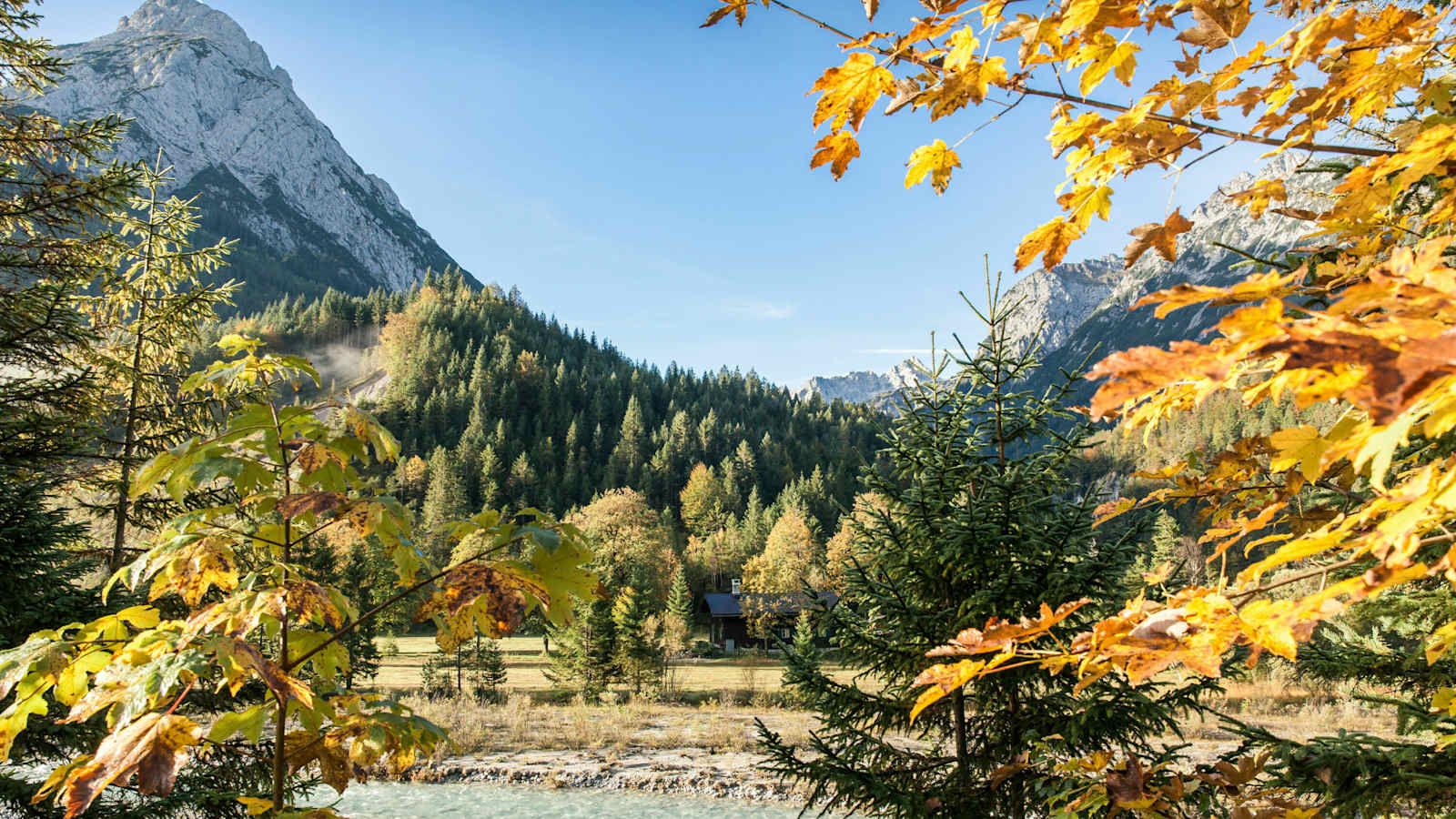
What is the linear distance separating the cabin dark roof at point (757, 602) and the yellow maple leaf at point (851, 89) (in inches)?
1192

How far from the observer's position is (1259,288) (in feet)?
2.59

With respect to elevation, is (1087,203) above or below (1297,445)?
above

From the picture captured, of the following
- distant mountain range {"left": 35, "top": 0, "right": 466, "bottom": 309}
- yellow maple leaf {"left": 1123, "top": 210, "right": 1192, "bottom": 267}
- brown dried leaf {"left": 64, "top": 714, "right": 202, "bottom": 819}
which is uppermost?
distant mountain range {"left": 35, "top": 0, "right": 466, "bottom": 309}

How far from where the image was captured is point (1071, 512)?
4.35m

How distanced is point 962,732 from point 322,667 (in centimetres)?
377

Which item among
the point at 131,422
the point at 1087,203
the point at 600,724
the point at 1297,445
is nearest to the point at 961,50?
the point at 1087,203

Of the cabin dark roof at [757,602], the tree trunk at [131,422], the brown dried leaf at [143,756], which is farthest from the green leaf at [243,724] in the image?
the cabin dark roof at [757,602]

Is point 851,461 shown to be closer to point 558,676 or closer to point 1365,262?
point 558,676

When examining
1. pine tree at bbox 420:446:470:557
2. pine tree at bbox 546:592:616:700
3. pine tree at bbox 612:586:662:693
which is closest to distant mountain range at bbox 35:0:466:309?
pine tree at bbox 420:446:470:557

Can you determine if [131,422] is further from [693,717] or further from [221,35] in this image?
A: [221,35]

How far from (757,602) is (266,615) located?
37353 mm

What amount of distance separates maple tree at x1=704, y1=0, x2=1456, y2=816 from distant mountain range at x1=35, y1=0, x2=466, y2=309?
7024 inches

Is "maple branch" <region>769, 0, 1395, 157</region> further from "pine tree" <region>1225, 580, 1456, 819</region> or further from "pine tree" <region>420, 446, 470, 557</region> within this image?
"pine tree" <region>420, 446, 470, 557</region>

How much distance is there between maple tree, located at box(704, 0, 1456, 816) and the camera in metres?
0.68
